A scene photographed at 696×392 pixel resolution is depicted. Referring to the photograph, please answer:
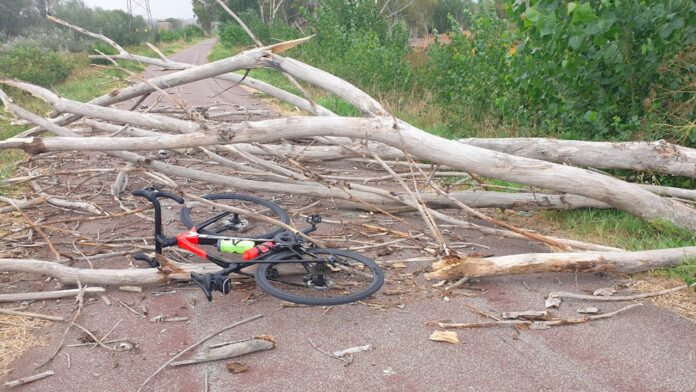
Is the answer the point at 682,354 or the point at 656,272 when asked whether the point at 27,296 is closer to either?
the point at 682,354

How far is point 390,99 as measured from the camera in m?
11.0

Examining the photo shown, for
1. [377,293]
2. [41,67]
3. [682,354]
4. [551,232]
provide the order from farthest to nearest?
[41,67] < [551,232] < [377,293] < [682,354]

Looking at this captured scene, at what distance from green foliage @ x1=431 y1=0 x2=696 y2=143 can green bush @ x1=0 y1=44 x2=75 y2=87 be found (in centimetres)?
1832

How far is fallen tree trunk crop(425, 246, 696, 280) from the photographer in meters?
3.86

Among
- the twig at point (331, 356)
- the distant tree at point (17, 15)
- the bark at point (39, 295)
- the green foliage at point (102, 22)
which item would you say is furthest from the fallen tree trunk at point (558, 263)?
the distant tree at point (17, 15)

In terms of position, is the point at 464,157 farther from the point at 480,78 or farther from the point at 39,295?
the point at 480,78

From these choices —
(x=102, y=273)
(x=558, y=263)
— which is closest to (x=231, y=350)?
(x=102, y=273)

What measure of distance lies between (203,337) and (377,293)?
1.23m

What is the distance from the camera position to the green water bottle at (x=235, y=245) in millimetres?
3887

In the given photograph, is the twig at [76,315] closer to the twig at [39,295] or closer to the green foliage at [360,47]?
the twig at [39,295]

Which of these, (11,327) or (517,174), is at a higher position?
(517,174)

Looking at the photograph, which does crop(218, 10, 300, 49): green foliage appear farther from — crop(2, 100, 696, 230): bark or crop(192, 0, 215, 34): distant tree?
crop(192, 0, 215, 34): distant tree

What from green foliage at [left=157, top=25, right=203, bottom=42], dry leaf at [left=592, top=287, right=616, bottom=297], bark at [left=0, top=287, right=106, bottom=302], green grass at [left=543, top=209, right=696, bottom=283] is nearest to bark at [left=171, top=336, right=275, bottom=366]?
bark at [left=0, top=287, right=106, bottom=302]

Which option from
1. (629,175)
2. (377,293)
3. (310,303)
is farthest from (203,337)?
(629,175)
